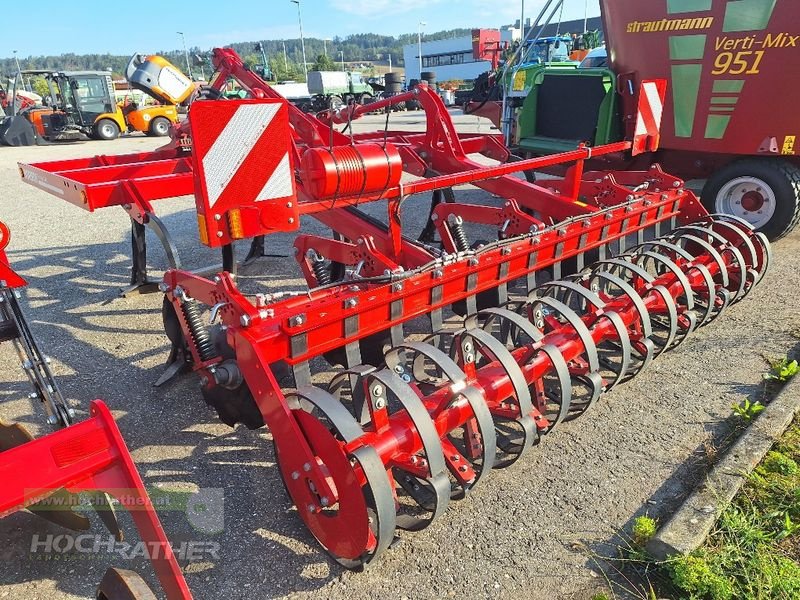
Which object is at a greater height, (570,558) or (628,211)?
(628,211)

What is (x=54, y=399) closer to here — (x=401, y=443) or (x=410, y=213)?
(x=401, y=443)

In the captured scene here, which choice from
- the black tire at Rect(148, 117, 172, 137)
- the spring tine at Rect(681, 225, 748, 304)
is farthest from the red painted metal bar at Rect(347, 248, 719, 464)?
the black tire at Rect(148, 117, 172, 137)

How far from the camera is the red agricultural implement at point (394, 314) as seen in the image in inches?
82.5

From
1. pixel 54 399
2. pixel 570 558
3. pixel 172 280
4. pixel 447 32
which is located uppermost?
pixel 447 32

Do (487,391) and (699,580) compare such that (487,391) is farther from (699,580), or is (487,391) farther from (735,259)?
(735,259)

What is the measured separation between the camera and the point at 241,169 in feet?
8.05

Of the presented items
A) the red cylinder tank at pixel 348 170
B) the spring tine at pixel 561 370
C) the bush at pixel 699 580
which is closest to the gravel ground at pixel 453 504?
the bush at pixel 699 580

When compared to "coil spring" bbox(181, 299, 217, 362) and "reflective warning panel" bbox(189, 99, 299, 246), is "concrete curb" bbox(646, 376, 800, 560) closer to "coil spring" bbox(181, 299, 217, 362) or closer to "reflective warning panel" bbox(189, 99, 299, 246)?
"reflective warning panel" bbox(189, 99, 299, 246)

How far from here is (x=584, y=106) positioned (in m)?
6.05

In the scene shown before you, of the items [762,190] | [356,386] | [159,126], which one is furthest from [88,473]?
[159,126]

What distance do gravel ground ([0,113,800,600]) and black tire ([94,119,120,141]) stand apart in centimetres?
1700

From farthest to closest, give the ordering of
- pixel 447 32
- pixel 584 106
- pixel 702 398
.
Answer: pixel 447 32
pixel 584 106
pixel 702 398

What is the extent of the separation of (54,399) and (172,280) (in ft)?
2.53

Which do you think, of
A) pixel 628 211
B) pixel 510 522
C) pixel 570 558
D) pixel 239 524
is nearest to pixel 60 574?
pixel 239 524
